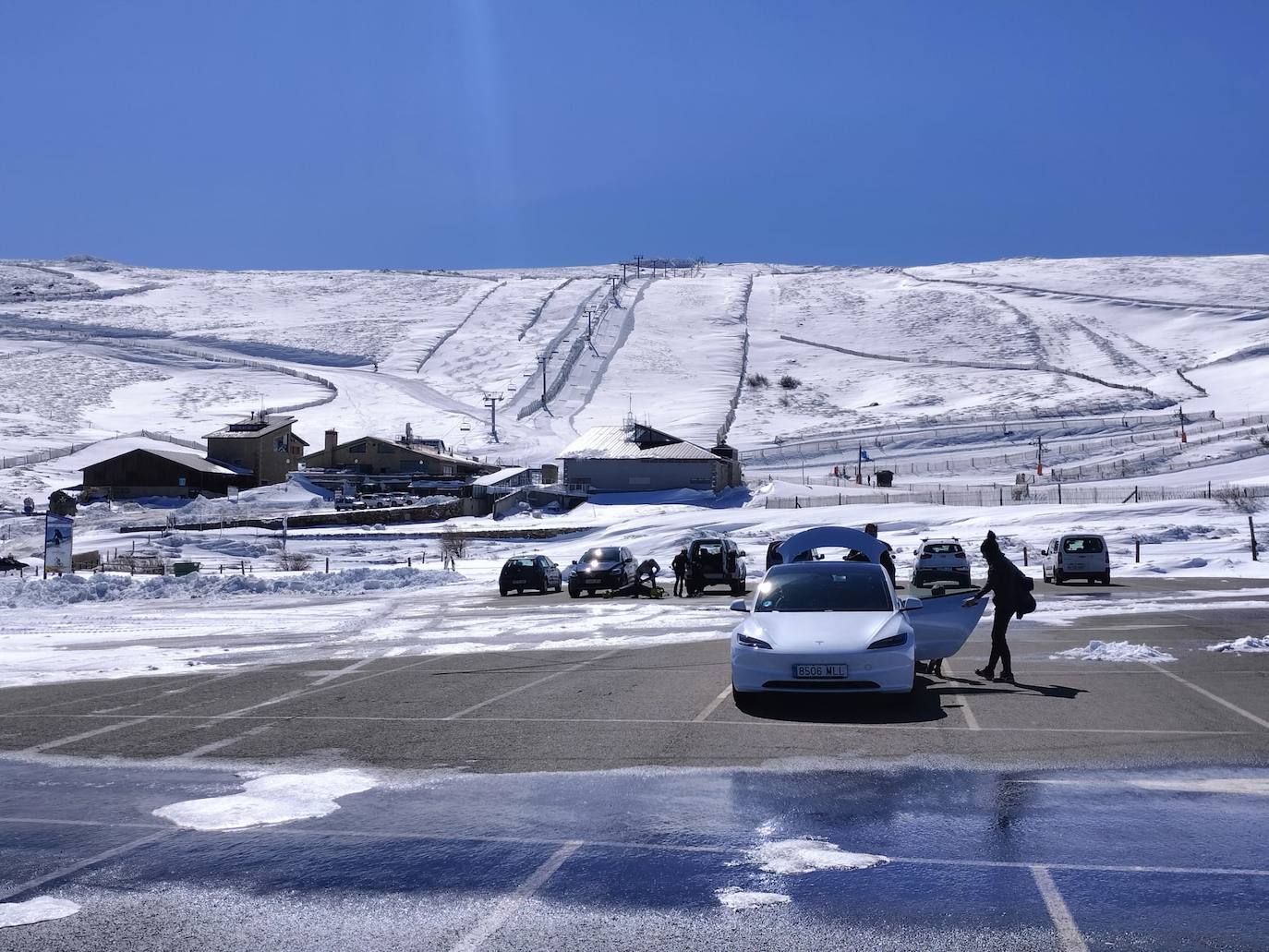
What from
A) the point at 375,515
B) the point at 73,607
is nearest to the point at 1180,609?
the point at 73,607

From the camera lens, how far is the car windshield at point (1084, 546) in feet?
107

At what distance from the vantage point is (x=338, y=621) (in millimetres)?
24688

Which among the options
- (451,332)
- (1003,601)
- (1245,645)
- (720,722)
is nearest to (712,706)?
(720,722)

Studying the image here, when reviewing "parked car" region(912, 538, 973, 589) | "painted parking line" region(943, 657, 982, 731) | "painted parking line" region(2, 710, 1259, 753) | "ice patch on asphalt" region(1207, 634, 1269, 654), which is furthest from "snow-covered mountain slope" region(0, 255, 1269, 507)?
"painted parking line" region(943, 657, 982, 731)

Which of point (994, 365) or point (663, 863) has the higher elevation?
point (994, 365)

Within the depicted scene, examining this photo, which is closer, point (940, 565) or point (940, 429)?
point (940, 565)

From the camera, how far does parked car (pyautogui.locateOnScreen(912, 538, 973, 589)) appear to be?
31.2 m

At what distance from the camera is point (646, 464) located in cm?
8125

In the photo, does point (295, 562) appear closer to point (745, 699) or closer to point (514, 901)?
point (745, 699)

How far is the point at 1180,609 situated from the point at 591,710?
15.5 m

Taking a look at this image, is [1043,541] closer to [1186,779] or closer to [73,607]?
[73,607]

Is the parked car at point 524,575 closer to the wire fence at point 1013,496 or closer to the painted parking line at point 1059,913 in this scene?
the painted parking line at point 1059,913

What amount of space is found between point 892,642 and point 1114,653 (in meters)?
5.81

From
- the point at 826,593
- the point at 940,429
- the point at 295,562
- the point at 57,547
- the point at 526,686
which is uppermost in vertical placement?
the point at 940,429
